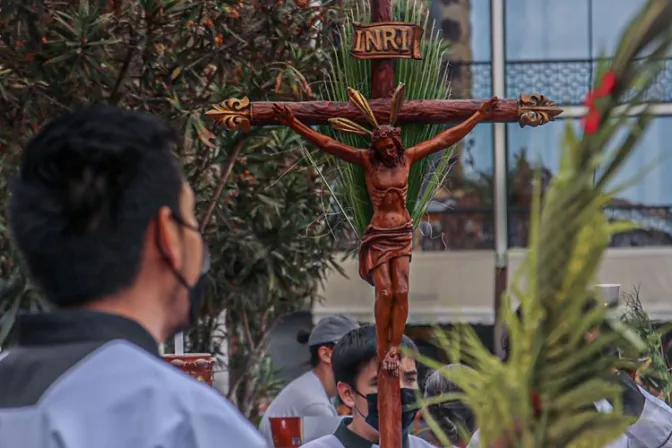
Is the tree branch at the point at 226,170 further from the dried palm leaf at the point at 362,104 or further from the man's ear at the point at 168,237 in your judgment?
the man's ear at the point at 168,237

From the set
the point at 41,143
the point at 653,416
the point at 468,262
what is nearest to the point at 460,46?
the point at 468,262

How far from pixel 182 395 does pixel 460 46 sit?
15270 millimetres

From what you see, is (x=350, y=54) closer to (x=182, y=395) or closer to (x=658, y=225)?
(x=182, y=395)

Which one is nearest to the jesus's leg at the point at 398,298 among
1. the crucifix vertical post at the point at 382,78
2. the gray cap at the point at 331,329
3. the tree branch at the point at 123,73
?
the crucifix vertical post at the point at 382,78

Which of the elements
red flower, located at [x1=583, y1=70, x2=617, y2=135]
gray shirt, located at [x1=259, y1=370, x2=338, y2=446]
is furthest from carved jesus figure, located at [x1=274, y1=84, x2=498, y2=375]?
gray shirt, located at [x1=259, y1=370, x2=338, y2=446]

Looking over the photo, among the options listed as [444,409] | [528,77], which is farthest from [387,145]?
[528,77]

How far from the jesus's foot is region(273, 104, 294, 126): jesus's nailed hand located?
0.76 m

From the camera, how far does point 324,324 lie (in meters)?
7.07

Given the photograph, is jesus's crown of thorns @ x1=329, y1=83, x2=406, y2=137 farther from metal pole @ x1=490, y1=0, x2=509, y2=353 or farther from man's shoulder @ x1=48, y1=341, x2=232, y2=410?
metal pole @ x1=490, y1=0, x2=509, y2=353

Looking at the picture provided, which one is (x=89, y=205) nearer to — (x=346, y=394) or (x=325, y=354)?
(x=346, y=394)

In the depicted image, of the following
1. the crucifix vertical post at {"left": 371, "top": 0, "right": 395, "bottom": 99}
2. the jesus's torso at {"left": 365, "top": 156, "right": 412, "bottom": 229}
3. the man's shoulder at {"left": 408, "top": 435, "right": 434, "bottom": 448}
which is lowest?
the man's shoulder at {"left": 408, "top": 435, "right": 434, "bottom": 448}

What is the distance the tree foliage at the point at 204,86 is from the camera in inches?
271

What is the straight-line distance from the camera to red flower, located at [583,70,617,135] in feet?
4.79

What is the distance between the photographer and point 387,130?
3.84 m
